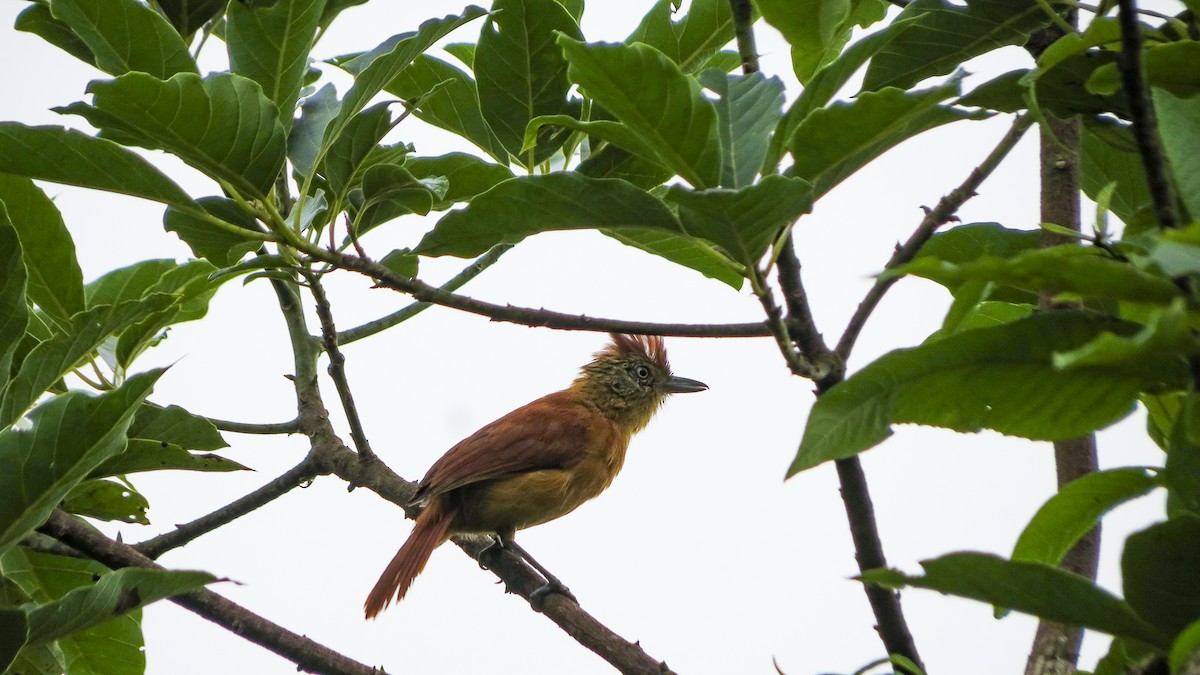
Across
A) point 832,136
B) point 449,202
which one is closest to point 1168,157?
point 832,136

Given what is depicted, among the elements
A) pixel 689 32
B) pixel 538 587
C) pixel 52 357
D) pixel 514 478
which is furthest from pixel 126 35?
pixel 514 478

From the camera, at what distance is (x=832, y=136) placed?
5.74 feet

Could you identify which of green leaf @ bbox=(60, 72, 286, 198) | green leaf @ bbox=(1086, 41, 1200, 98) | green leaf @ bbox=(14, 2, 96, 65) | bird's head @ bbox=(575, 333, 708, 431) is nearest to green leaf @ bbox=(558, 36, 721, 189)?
green leaf @ bbox=(1086, 41, 1200, 98)

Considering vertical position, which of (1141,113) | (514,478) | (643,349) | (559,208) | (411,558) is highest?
(643,349)

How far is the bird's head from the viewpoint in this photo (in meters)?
7.35

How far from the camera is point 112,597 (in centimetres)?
228

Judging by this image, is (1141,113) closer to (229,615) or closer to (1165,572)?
(1165,572)

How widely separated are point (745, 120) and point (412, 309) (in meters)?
1.92

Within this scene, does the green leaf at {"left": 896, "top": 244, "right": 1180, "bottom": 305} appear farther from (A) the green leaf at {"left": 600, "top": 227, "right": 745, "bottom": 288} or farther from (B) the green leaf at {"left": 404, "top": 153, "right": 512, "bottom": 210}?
(B) the green leaf at {"left": 404, "top": 153, "right": 512, "bottom": 210}

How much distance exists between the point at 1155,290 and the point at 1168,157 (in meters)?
0.36

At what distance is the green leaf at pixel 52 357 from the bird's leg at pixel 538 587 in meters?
1.74

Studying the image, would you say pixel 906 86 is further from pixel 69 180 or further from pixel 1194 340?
pixel 69 180

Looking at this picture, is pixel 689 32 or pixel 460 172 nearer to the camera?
pixel 460 172

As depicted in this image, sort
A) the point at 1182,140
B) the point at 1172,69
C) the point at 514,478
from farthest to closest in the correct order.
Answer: the point at 514,478
the point at 1172,69
the point at 1182,140
